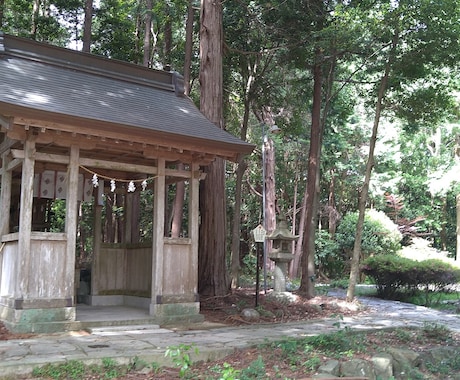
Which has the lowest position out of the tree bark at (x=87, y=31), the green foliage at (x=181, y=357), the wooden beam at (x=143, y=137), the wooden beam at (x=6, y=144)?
the green foliage at (x=181, y=357)

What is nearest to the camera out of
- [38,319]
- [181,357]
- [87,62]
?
[181,357]

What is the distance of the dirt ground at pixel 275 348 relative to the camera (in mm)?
5559

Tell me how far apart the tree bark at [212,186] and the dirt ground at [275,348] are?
1.78ft

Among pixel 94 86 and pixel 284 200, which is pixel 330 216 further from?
pixel 94 86

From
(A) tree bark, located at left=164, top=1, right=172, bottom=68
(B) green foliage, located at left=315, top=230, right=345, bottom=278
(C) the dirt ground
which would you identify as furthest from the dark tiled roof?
(B) green foliage, located at left=315, top=230, right=345, bottom=278

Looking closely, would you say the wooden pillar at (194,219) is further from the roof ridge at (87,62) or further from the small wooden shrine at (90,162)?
the roof ridge at (87,62)

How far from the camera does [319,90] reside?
13.4 m

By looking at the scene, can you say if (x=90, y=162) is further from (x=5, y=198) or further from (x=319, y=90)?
(x=319, y=90)

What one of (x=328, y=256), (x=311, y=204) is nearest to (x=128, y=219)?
(x=311, y=204)

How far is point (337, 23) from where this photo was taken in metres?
11.2

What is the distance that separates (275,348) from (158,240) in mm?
3046

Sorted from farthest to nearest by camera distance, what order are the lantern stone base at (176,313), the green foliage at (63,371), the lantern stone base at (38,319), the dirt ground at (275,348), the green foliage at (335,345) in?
the lantern stone base at (176,313), the lantern stone base at (38,319), the green foliage at (335,345), the dirt ground at (275,348), the green foliage at (63,371)

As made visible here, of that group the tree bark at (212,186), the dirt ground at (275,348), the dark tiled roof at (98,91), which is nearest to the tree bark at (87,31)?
the tree bark at (212,186)

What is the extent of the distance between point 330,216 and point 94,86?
62.7ft
